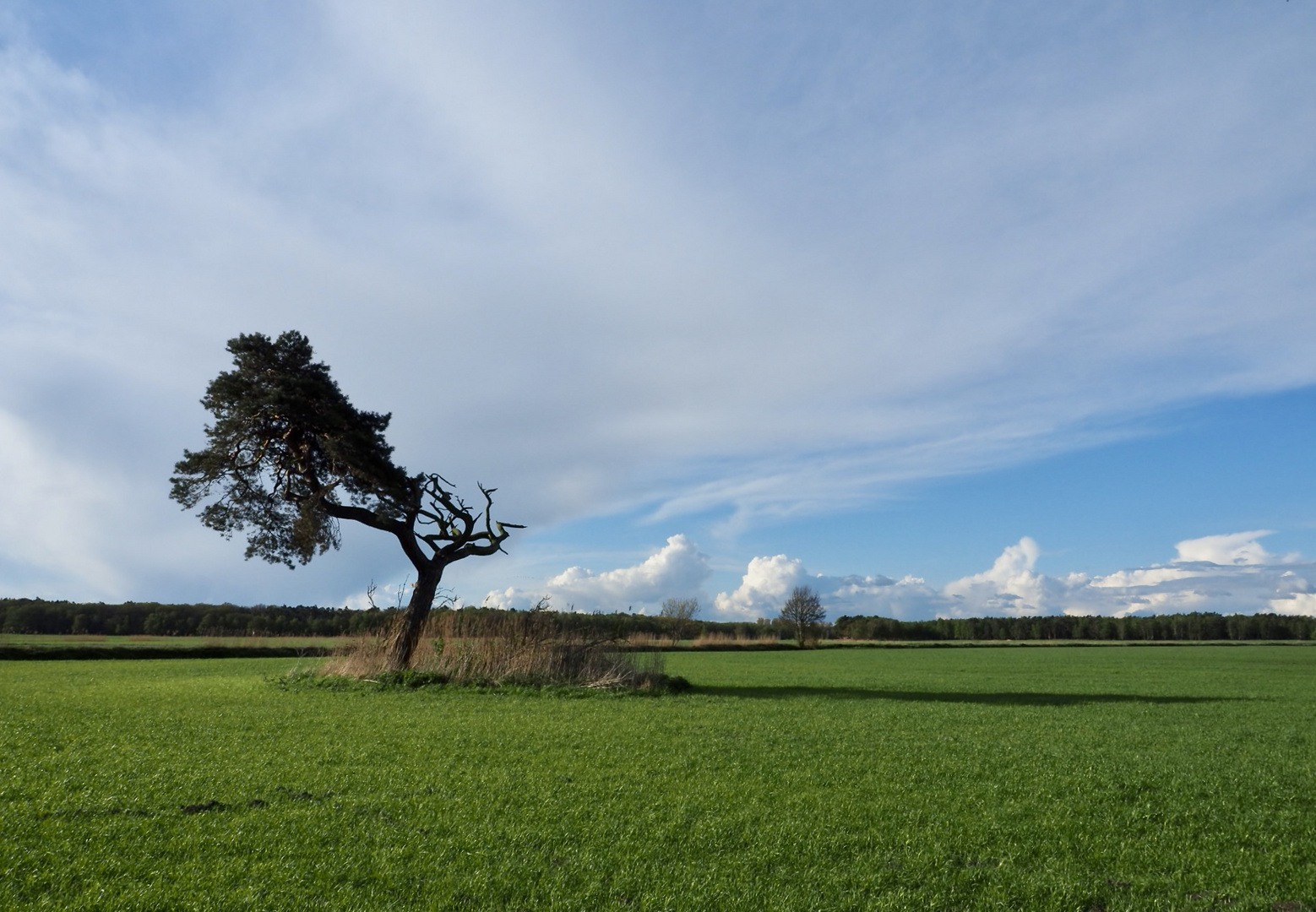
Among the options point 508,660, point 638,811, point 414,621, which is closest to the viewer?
point 638,811

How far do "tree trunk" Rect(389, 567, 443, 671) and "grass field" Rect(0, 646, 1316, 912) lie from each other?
6238 mm

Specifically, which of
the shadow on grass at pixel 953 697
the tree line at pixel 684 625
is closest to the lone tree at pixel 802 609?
the tree line at pixel 684 625

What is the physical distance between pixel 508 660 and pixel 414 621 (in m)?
3.40

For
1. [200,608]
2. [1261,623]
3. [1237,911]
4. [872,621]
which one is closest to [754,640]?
[872,621]

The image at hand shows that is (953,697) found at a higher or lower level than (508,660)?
lower

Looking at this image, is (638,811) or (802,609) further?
(802,609)

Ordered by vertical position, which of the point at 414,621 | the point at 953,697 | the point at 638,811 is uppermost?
the point at 414,621

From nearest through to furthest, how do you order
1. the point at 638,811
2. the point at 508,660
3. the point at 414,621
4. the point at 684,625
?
1. the point at 638,811
2. the point at 508,660
3. the point at 414,621
4. the point at 684,625

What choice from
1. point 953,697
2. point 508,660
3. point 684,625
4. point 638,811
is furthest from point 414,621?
point 684,625

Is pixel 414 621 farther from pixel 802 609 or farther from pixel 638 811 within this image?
pixel 802 609

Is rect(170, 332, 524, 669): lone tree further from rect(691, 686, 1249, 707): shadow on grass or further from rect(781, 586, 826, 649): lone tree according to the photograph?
rect(781, 586, 826, 649): lone tree

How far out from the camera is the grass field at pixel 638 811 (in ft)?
16.7

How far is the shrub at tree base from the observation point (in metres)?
19.2

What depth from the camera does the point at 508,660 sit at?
1955 cm
